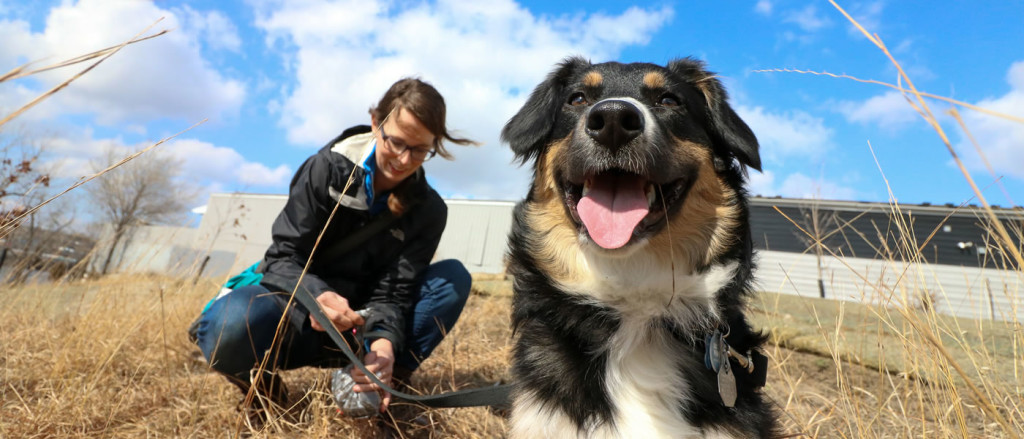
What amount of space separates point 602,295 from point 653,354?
0.96ft

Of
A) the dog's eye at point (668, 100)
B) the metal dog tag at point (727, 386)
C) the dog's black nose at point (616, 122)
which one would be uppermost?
the dog's eye at point (668, 100)

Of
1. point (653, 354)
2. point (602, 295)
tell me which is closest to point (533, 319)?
point (602, 295)

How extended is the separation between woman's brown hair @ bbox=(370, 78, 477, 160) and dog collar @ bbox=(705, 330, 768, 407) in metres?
1.94

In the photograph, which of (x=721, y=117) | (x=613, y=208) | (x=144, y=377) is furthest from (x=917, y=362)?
(x=144, y=377)

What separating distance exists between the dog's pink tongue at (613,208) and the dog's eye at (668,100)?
1.50 ft

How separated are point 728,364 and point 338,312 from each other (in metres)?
1.84

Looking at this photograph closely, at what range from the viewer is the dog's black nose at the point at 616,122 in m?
2.02

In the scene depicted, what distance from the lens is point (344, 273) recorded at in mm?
3305

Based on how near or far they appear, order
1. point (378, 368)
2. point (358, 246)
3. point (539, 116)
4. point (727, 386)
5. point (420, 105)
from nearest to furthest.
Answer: point (727, 386) < point (539, 116) < point (378, 368) < point (420, 105) < point (358, 246)

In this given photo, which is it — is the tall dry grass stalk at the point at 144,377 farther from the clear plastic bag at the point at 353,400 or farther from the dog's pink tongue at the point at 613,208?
the dog's pink tongue at the point at 613,208

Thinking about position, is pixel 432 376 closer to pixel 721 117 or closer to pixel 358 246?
pixel 358 246

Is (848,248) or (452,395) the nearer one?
(452,395)

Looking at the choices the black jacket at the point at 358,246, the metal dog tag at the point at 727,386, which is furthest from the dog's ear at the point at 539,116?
the metal dog tag at the point at 727,386

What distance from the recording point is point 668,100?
2.41m
